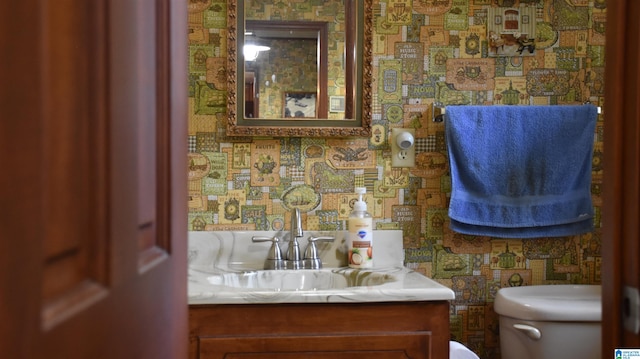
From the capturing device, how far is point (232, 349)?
1.28 meters

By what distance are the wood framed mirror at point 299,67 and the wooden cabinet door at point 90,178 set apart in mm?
1050

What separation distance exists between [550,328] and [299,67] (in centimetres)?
101

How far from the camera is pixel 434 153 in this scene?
1781 mm

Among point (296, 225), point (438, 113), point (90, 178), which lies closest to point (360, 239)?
point (296, 225)

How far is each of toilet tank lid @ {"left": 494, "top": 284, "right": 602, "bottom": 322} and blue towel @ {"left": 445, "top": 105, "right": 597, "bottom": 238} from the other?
0.57 ft

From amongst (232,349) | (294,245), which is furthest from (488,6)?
(232,349)

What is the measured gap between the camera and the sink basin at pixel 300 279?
157 cm

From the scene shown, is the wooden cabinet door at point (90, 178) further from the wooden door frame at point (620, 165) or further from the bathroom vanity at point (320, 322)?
the bathroom vanity at point (320, 322)

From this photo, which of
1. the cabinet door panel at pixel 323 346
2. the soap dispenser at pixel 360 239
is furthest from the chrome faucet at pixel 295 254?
the cabinet door panel at pixel 323 346

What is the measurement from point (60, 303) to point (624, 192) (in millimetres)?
517

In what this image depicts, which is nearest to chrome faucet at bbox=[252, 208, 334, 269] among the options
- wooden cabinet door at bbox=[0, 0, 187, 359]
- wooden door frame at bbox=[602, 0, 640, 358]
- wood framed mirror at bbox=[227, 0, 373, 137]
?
wood framed mirror at bbox=[227, 0, 373, 137]

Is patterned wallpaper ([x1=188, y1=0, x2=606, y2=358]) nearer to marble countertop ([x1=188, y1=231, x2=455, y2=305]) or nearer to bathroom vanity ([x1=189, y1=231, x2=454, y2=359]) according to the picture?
marble countertop ([x1=188, y1=231, x2=455, y2=305])

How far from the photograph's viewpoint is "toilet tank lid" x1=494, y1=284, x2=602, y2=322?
4.90 feet

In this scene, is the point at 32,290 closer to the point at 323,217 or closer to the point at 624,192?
the point at 624,192
